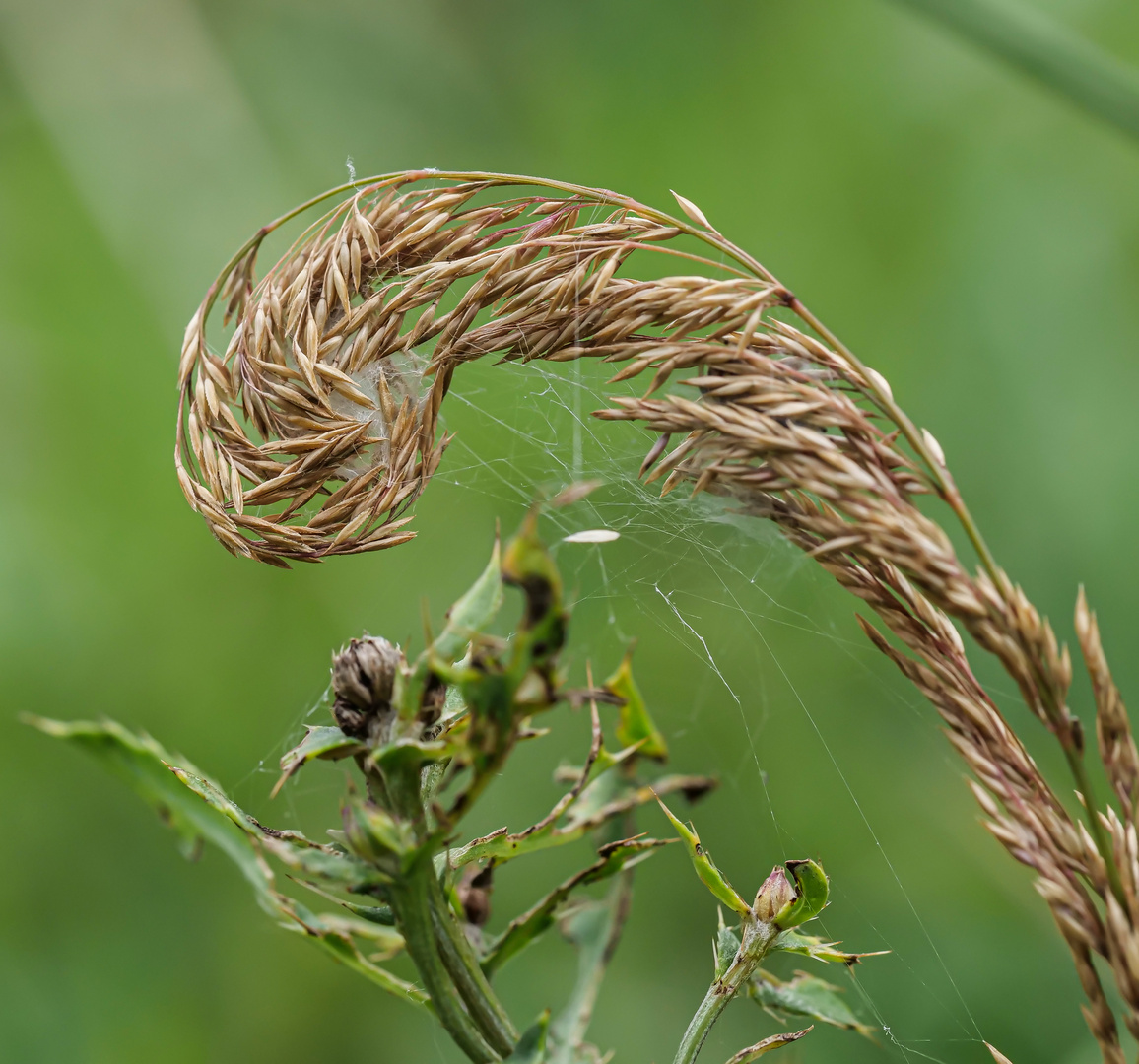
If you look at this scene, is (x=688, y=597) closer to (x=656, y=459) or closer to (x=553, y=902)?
(x=656, y=459)

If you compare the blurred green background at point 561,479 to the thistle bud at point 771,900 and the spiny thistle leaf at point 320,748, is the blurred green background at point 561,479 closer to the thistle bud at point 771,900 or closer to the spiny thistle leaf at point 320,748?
the thistle bud at point 771,900

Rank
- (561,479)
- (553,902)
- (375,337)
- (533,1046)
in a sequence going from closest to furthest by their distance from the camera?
1. (533,1046)
2. (553,902)
3. (375,337)
4. (561,479)

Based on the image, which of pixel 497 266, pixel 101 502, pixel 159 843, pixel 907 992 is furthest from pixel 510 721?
pixel 101 502

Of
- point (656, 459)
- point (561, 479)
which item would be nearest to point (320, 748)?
point (656, 459)

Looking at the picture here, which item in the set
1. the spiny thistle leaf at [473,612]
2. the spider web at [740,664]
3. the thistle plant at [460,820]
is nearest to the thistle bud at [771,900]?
the thistle plant at [460,820]

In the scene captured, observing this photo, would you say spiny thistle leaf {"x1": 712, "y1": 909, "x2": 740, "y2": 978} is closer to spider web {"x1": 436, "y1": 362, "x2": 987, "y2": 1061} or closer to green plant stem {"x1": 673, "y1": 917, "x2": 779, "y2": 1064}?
green plant stem {"x1": 673, "y1": 917, "x2": 779, "y2": 1064}

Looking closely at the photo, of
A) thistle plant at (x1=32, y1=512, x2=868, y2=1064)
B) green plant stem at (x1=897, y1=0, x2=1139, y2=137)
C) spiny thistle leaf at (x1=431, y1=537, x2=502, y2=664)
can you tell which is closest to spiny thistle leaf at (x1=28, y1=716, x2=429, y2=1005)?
thistle plant at (x1=32, y1=512, x2=868, y2=1064)
